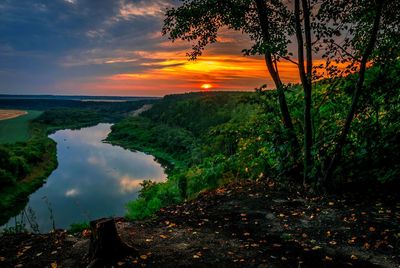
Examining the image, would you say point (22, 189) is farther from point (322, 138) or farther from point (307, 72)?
point (307, 72)

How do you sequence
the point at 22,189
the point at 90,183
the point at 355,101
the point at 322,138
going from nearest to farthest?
1. the point at 355,101
2. the point at 322,138
3. the point at 22,189
4. the point at 90,183

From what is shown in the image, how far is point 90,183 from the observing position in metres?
73.4

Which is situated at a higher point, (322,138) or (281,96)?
(281,96)

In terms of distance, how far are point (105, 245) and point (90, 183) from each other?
68.8 meters

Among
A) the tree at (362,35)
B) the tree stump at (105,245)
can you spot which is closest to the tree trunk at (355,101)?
the tree at (362,35)

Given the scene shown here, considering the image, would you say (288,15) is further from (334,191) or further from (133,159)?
(133,159)

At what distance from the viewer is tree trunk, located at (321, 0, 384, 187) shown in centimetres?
1006

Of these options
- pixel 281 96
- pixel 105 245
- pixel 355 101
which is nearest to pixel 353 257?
pixel 355 101

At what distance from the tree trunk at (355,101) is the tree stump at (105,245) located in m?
7.11

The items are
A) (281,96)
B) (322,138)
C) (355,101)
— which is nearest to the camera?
(355,101)

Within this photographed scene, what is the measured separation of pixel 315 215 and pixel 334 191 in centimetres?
217

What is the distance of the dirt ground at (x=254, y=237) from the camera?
7848 millimetres

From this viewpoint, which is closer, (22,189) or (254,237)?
(254,237)

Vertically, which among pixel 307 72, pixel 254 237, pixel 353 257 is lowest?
pixel 254 237
